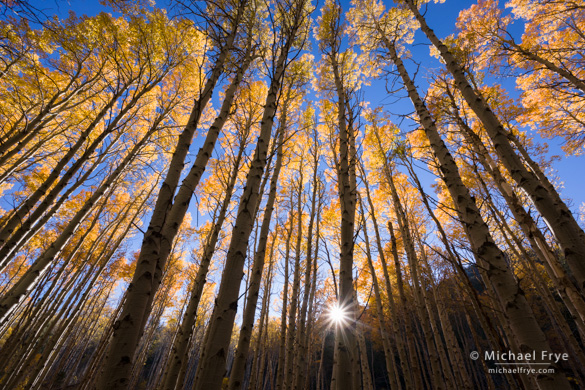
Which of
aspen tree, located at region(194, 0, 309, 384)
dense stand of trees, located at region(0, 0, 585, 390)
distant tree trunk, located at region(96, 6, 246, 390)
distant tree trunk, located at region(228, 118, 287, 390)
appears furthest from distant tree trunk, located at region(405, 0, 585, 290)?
distant tree trunk, located at region(96, 6, 246, 390)

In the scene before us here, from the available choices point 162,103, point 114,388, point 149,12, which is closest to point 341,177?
point 114,388

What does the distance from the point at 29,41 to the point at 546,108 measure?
1648 centimetres

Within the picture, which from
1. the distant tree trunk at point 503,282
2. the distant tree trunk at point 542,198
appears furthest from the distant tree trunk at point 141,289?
the distant tree trunk at point 542,198

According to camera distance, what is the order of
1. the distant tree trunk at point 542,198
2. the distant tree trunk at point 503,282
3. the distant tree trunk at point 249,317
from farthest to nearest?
the distant tree trunk at point 542,198
the distant tree trunk at point 249,317
the distant tree trunk at point 503,282

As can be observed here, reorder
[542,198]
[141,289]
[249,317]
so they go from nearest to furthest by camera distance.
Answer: [141,289] < [542,198] < [249,317]

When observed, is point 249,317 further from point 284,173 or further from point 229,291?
point 284,173

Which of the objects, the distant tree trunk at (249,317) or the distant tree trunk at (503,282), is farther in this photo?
the distant tree trunk at (249,317)

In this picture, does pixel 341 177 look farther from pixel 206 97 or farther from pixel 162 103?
pixel 162 103

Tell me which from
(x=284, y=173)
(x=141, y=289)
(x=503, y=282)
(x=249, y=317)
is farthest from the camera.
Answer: (x=284, y=173)

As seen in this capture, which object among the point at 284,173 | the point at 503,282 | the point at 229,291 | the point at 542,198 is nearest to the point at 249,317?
the point at 229,291

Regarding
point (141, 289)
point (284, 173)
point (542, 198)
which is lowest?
point (141, 289)

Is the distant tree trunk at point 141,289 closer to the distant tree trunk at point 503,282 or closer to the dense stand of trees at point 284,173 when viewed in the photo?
the dense stand of trees at point 284,173

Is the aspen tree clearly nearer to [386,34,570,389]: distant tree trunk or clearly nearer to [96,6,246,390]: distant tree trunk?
[96,6,246,390]: distant tree trunk

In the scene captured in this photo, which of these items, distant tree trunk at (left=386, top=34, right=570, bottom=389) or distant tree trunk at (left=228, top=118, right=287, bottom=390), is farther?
distant tree trunk at (left=228, top=118, right=287, bottom=390)
